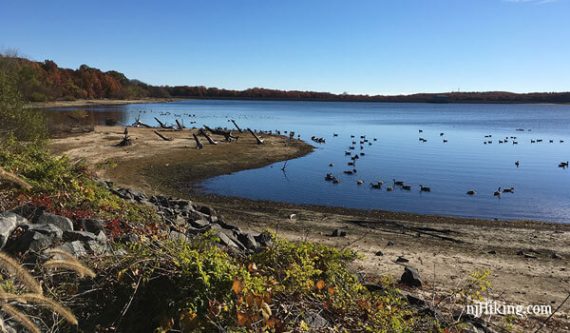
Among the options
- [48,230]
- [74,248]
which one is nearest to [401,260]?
[74,248]

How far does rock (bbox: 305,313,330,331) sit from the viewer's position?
13.3 feet

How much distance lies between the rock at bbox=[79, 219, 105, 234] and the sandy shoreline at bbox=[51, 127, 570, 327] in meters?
3.00

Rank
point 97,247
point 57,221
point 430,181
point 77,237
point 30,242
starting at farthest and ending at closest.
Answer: point 430,181
point 57,221
point 77,237
point 97,247
point 30,242

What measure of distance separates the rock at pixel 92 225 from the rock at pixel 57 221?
251mm

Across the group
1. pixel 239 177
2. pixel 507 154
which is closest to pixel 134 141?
pixel 239 177

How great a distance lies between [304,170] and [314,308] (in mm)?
22349

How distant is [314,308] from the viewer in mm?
4340

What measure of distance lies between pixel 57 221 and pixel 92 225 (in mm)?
446

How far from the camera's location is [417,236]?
13.7 metres

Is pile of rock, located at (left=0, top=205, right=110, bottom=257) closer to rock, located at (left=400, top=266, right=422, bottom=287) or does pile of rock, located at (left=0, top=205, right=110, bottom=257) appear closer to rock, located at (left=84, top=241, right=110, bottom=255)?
rock, located at (left=84, top=241, right=110, bottom=255)

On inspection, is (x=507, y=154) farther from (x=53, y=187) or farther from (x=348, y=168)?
(x=53, y=187)

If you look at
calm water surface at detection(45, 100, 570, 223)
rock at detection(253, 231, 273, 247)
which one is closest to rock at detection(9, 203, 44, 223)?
rock at detection(253, 231, 273, 247)

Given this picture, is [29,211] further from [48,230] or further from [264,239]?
[264,239]

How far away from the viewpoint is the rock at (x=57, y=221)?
5.69 meters
